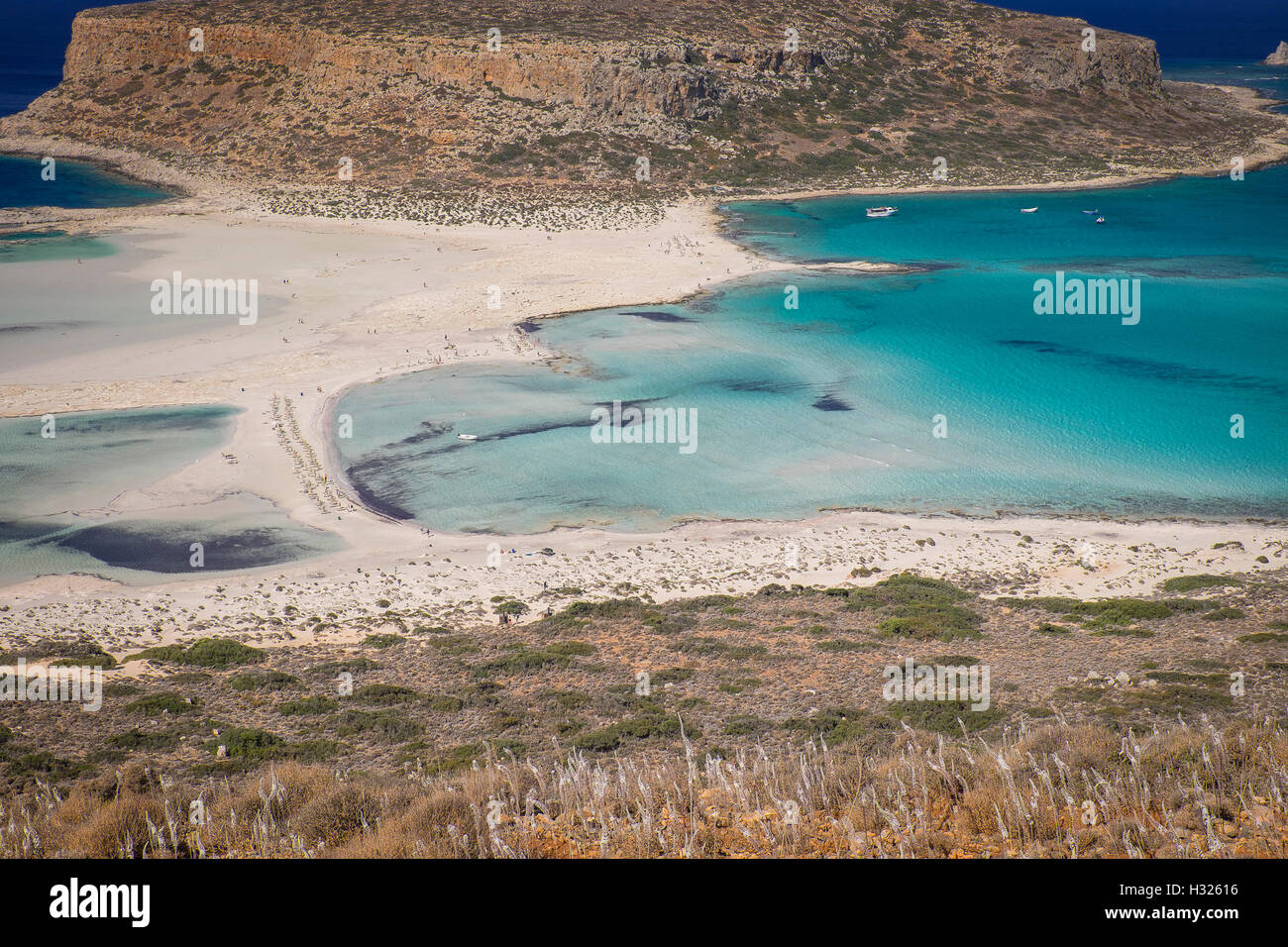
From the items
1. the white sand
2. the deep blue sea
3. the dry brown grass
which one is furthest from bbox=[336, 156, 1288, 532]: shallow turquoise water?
the dry brown grass

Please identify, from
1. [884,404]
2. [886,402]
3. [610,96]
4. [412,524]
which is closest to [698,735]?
[412,524]

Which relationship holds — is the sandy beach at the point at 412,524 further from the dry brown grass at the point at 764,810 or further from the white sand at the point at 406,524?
the dry brown grass at the point at 764,810

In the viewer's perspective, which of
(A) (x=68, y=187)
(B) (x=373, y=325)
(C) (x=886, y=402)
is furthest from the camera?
(A) (x=68, y=187)

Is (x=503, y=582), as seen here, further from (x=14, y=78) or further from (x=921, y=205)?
(x=14, y=78)

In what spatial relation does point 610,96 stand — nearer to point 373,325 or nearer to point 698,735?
point 373,325

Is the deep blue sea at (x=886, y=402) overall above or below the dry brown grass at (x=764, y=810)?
above

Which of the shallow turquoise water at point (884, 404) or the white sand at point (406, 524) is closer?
the white sand at point (406, 524)

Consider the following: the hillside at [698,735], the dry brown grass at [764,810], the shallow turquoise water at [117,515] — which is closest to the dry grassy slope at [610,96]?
the shallow turquoise water at [117,515]

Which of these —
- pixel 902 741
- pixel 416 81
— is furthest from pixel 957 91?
pixel 902 741
